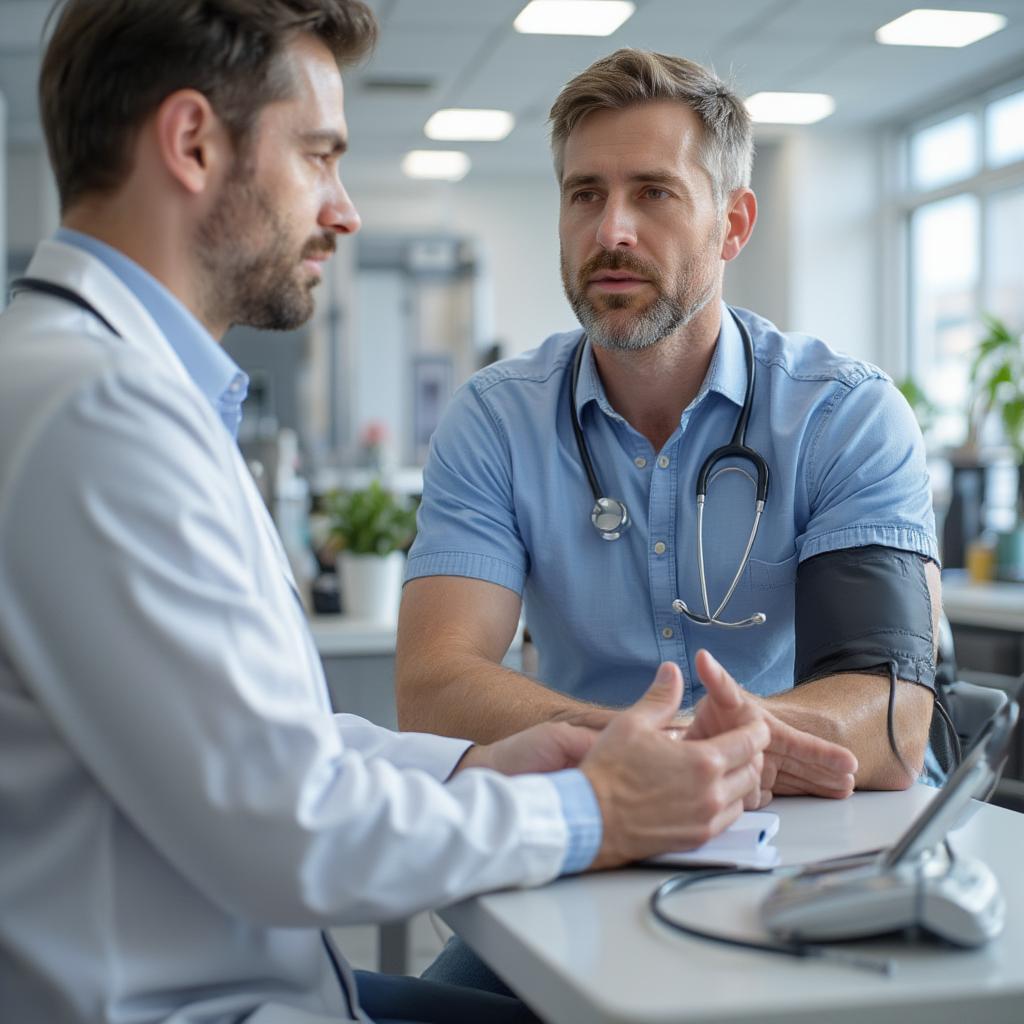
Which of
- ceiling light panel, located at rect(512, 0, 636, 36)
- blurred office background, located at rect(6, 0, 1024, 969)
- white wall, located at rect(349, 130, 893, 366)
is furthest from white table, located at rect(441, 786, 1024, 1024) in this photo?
white wall, located at rect(349, 130, 893, 366)

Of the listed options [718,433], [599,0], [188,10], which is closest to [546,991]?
[188,10]

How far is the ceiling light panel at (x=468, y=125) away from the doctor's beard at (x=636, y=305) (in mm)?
5748

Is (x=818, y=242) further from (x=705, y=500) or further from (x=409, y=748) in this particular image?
(x=409, y=748)

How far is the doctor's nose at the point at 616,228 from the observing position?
1.74m

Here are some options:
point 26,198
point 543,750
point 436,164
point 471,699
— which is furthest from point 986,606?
point 26,198

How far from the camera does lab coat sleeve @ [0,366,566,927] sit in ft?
2.67

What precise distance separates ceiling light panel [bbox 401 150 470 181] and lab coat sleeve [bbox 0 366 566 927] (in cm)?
780

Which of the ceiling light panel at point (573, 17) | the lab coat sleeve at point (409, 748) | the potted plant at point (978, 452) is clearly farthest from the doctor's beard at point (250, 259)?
the ceiling light panel at point (573, 17)

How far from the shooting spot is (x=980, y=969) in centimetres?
78

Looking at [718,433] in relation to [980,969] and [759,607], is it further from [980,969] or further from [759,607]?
[980,969]

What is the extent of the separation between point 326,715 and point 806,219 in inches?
294

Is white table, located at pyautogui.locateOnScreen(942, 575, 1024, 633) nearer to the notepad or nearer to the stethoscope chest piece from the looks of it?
the stethoscope chest piece

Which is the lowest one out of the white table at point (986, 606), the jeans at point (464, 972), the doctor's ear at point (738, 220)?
the jeans at point (464, 972)

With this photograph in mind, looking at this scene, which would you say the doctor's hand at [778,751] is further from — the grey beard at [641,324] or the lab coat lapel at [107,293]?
the grey beard at [641,324]
